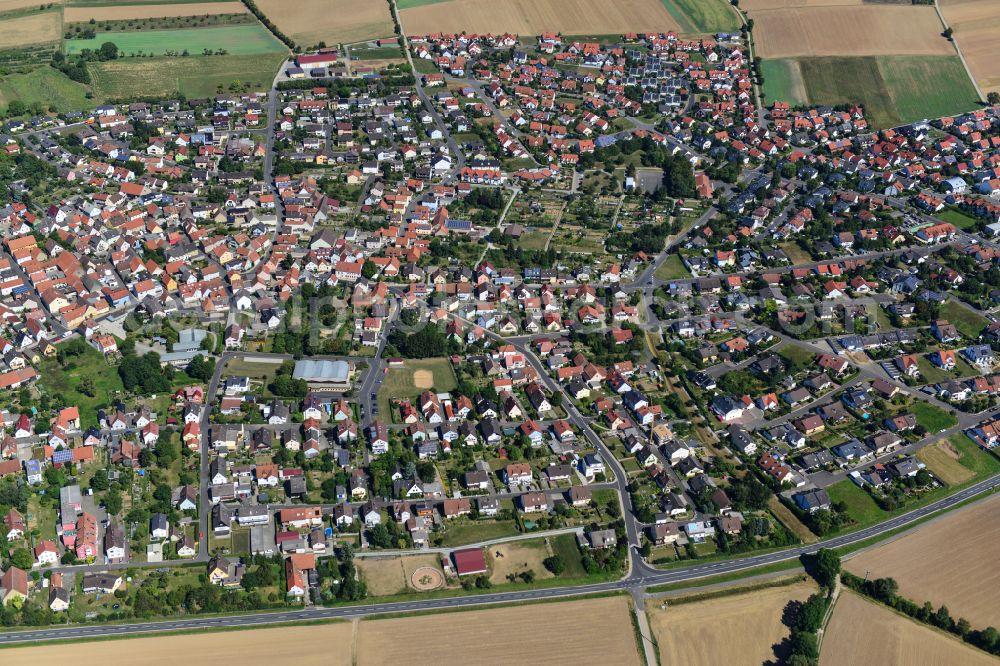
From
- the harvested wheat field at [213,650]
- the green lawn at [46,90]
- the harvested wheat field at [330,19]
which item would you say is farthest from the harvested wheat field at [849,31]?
the harvested wheat field at [213,650]

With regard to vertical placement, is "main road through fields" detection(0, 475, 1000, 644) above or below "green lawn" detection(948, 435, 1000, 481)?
below

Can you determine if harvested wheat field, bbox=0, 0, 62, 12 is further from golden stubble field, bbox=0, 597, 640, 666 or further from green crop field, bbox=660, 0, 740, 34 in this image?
golden stubble field, bbox=0, 597, 640, 666

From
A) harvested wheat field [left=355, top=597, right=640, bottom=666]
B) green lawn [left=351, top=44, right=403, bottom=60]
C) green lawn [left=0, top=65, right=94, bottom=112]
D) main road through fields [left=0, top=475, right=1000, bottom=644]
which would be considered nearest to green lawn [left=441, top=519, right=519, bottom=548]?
main road through fields [left=0, top=475, right=1000, bottom=644]

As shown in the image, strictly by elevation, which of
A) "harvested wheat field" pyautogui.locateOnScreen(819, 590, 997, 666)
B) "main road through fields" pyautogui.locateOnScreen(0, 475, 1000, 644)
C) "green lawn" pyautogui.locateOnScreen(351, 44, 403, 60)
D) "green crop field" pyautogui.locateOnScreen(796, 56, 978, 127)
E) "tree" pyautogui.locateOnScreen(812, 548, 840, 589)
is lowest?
"harvested wheat field" pyautogui.locateOnScreen(819, 590, 997, 666)

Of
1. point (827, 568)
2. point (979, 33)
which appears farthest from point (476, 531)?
point (979, 33)

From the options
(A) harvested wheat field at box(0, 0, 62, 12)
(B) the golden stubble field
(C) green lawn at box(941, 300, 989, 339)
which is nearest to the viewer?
(B) the golden stubble field
